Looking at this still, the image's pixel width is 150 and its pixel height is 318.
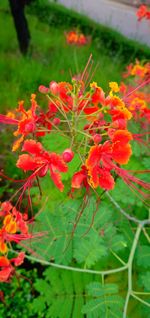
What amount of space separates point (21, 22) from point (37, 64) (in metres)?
1.26

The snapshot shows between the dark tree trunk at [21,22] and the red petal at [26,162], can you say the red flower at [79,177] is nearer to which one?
the red petal at [26,162]

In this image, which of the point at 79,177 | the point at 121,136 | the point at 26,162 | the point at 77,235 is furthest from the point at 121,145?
the point at 77,235

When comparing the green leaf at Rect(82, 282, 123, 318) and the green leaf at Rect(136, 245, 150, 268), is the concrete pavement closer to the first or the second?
the green leaf at Rect(136, 245, 150, 268)

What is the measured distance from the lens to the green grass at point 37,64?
3317 mm

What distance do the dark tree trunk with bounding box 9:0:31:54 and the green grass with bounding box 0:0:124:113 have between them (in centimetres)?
14

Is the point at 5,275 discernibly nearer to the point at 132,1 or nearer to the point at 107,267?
the point at 107,267

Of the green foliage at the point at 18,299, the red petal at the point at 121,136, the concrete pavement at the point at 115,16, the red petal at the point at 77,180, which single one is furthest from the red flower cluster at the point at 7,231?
the concrete pavement at the point at 115,16

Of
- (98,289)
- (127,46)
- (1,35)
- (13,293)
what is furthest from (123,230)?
(127,46)

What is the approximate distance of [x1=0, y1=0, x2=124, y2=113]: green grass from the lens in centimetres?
332

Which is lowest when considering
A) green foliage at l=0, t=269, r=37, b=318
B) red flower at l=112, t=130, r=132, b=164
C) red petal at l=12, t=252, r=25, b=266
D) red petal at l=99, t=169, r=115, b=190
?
green foliage at l=0, t=269, r=37, b=318

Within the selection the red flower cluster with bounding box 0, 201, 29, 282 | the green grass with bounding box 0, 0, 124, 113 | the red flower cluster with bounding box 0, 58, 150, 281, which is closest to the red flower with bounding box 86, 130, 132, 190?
the red flower cluster with bounding box 0, 58, 150, 281

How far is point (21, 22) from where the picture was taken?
5387 millimetres

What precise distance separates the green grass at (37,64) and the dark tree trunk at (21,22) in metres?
0.14

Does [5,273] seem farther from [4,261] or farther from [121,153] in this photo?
[121,153]
